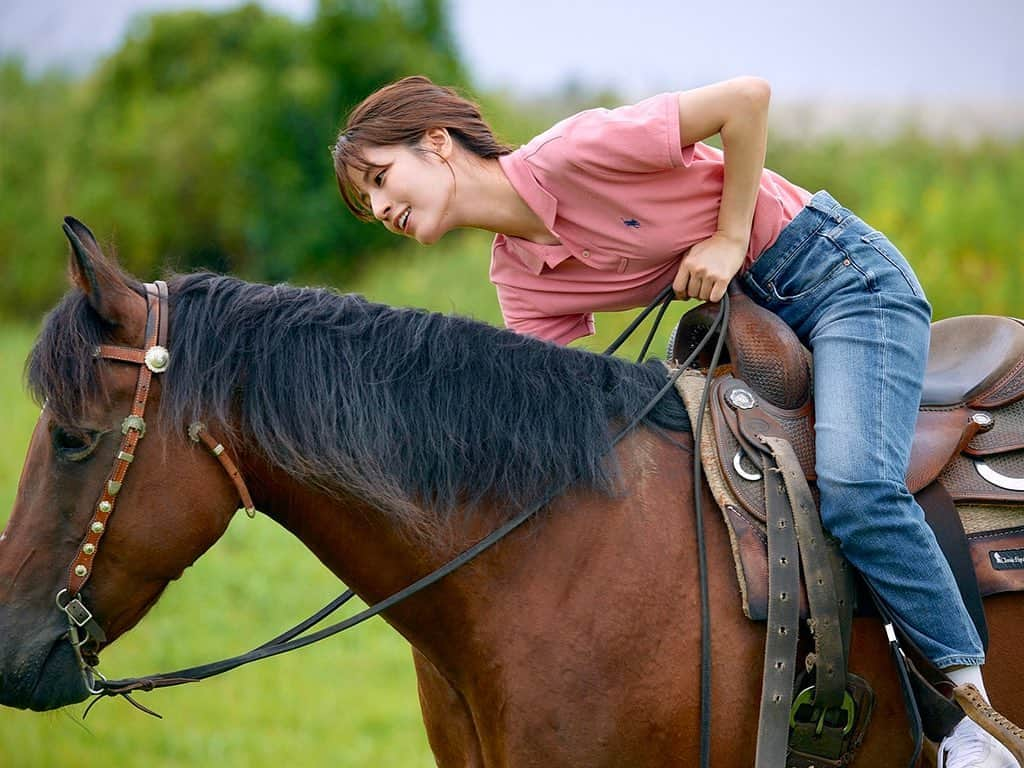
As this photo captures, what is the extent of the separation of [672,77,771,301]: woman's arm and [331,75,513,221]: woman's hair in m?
0.50

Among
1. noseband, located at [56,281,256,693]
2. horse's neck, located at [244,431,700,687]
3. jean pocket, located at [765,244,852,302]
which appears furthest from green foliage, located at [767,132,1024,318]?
noseband, located at [56,281,256,693]

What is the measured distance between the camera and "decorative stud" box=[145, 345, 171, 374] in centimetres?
199

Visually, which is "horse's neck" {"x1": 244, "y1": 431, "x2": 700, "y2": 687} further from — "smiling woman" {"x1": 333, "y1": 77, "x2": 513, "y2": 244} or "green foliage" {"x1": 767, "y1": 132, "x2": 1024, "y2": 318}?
"green foliage" {"x1": 767, "y1": 132, "x2": 1024, "y2": 318}

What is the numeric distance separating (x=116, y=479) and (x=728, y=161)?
148 cm

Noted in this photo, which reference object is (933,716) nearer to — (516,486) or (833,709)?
(833,709)

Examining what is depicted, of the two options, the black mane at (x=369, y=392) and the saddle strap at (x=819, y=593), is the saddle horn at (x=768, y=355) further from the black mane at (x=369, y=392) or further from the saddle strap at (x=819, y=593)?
the black mane at (x=369, y=392)

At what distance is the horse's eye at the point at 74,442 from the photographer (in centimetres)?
194

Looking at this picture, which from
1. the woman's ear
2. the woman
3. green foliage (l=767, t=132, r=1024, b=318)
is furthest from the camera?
green foliage (l=767, t=132, r=1024, b=318)

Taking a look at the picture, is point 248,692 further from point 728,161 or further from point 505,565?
point 728,161

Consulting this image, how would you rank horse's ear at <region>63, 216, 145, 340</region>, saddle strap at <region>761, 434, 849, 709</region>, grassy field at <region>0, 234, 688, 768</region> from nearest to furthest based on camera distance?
horse's ear at <region>63, 216, 145, 340</region> → saddle strap at <region>761, 434, 849, 709</region> → grassy field at <region>0, 234, 688, 768</region>

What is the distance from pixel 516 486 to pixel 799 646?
680 millimetres

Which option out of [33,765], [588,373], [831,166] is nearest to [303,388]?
[588,373]

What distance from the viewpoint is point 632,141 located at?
2.31 metres

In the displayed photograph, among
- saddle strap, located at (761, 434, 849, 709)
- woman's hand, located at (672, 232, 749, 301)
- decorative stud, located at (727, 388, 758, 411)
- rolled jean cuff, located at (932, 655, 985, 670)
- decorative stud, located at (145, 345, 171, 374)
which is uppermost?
decorative stud, located at (145, 345, 171, 374)
